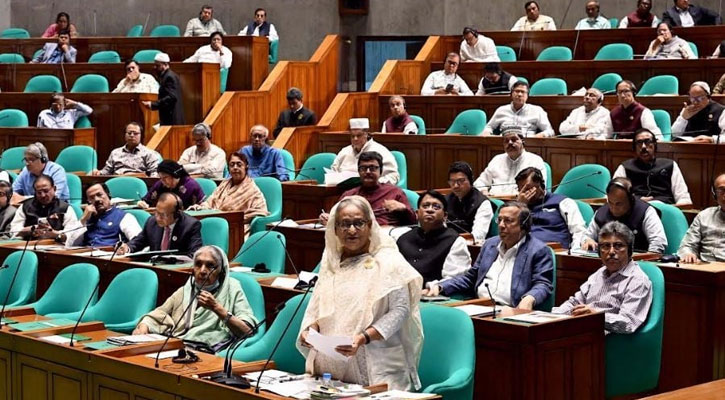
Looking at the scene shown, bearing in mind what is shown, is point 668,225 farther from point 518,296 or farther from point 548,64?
point 548,64

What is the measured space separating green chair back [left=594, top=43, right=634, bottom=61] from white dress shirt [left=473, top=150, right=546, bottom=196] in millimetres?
2609

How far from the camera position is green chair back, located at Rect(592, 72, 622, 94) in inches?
368

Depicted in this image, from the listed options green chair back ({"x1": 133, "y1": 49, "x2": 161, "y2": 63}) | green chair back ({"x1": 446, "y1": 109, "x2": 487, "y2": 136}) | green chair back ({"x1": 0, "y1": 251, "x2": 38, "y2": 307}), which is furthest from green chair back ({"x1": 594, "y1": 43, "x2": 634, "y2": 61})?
green chair back ({"x1": 0, "y1": 251, "x2": 38, "y2": 307})

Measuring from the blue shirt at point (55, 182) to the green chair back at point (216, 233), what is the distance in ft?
6.79

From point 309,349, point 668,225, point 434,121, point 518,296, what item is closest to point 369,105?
point 434,121

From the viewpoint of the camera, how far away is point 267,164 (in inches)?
353

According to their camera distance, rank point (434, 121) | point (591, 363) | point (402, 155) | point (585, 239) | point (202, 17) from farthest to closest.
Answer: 1. point (202, 17)
2. point (434, 121)
3. point (402, 155)
4. point (585, 239)
5. point (591, 363)

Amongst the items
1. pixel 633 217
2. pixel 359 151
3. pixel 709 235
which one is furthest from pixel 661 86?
pixel 709 235

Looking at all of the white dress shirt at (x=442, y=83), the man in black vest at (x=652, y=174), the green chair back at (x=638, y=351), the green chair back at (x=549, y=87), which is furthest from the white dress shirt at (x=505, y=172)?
the green chair back at (x=638, y=351)

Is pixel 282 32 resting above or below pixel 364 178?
above

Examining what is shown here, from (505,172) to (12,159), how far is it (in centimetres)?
404

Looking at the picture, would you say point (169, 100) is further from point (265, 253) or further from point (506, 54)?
point (265, 253)

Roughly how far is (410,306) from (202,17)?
9.33 metres

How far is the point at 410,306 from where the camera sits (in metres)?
3.89
